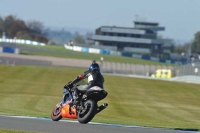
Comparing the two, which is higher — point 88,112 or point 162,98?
point 88,112

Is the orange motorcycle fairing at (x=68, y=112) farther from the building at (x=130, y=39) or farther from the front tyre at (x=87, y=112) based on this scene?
the building at (x=130, y=39)

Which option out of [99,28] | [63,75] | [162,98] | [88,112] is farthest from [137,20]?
[88,112]

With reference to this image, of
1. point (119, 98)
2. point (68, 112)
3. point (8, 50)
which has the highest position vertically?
point (68, 112)

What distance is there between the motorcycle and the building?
134 m

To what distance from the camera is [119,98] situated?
129 feet

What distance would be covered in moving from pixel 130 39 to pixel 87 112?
446 feet

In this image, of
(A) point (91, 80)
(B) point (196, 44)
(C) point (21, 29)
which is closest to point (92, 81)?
(A) point (91, 80)

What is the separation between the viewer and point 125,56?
425ft

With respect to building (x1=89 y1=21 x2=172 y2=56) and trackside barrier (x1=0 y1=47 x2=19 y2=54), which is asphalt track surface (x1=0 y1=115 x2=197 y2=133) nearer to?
trackside barrier (x1=0 y1=47 x2=19 y2=54)

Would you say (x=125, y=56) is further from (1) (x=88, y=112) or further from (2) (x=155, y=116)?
(1) (x=88, y=112)

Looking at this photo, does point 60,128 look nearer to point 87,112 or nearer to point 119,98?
point 87,112

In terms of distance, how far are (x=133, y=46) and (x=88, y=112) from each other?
13868 cm

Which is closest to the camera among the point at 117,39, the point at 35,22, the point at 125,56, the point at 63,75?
the point at 63,75

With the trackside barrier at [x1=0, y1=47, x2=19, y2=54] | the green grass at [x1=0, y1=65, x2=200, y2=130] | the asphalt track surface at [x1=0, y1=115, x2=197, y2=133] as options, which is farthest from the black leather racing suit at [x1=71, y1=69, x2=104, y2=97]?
the trackside barrier at [x1=0, y1=47, x2=19, y2=54]
